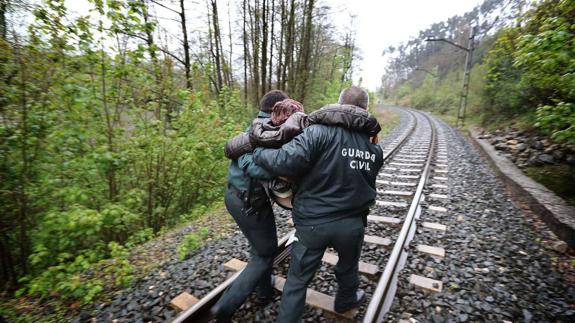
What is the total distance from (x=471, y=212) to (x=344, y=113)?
4022 millimetres

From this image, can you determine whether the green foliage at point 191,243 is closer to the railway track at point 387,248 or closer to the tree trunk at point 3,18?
the railway track at point 387,248

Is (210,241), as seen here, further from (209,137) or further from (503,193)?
(503,193)

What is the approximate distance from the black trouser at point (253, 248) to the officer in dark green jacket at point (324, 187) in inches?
13.1

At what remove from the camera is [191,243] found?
3.78m

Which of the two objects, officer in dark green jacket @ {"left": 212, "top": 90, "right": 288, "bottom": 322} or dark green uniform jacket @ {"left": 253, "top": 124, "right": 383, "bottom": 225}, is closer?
dark green uniform jacket @ {"left": 253, "top": 124, "right": 383, "bottom": 225}

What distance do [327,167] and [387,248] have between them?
2.16 meters

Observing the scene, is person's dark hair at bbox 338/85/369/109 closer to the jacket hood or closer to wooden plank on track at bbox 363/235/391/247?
the jacket hood

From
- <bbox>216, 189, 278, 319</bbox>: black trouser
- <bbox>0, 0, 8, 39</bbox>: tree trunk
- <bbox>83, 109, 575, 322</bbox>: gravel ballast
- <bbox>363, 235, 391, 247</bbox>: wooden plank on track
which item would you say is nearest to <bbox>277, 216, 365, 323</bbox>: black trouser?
<bbox>216, 189, 278, 319</bbox>: black trouser

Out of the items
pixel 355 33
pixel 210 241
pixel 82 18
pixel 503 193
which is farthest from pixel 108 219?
pixel 355 33

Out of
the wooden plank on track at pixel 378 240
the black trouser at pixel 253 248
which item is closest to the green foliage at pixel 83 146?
the black trouser at pixel 253 248

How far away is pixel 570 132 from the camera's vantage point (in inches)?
143

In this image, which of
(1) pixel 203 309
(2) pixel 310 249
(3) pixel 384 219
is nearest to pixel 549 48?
(3) pixel 384 219

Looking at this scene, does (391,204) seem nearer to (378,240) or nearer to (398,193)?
(398,193)

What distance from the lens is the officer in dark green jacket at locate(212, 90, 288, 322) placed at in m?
2.29
